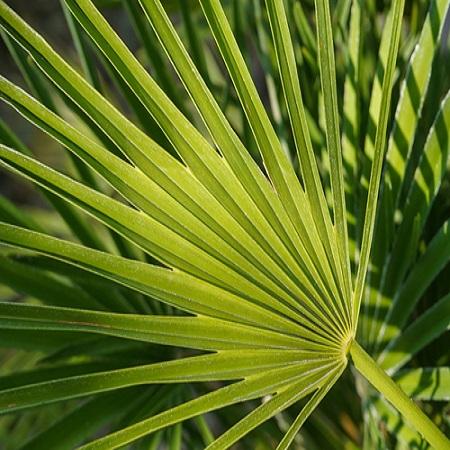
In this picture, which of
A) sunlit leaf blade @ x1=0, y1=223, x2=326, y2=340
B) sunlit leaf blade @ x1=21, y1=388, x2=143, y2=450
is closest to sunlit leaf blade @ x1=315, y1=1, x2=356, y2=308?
sunlit leaf blade @ x1=0, y1=223, x2=326, y2=340

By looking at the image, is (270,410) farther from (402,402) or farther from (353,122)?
(353,122)

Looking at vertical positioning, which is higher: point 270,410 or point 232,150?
point 232,150

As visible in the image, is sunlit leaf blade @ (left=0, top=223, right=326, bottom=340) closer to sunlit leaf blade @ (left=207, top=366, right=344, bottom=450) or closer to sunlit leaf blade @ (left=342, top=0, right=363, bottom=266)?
sunlit leaf blade @ (left=207, top=366, right=344, bottom=450)

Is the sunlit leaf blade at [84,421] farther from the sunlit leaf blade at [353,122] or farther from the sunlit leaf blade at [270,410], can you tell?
the sunlit leaf blade at [353,122]

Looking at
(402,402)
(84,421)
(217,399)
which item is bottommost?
(402,402)

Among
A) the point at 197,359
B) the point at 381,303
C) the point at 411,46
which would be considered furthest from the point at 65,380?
the point at 411,46

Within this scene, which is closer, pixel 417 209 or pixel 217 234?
pixel 217 234

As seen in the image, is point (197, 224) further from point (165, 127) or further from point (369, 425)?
point (369, 425)

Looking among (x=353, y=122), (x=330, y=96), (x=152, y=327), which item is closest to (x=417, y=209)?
(x=353, y=122)

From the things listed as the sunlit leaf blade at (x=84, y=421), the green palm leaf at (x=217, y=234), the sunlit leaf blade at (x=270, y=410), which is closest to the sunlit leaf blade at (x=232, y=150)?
the green palm leaf at (x=217, y=234)
